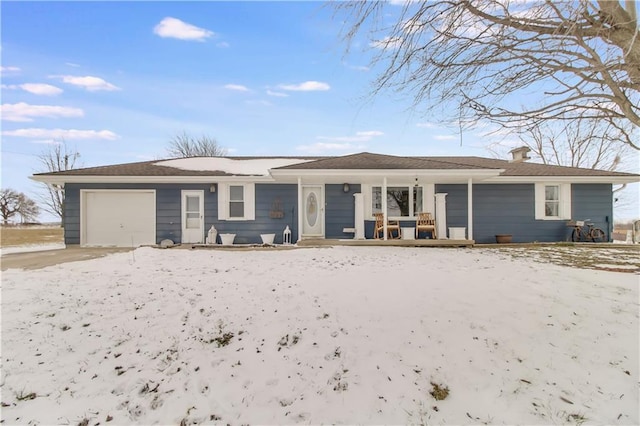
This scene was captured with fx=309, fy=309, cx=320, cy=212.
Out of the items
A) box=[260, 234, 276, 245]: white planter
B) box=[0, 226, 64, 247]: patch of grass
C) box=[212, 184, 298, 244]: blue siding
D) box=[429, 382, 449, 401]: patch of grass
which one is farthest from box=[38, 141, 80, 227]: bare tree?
box=[429, 382, 449, 401]: patch of grass

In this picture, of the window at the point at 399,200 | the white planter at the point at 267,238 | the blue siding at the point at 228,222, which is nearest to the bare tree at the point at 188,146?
the blue siding at the point at 228,222

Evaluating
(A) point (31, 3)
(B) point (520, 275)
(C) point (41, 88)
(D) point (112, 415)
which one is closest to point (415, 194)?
(B) point (520, 275)

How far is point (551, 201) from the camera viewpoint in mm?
11242

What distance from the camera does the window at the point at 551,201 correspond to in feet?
36.9

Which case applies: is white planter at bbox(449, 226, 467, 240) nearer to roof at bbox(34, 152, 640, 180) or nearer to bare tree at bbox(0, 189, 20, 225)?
roof at bbox(34, 152, 640, 180)

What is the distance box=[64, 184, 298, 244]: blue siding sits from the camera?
35.9ft

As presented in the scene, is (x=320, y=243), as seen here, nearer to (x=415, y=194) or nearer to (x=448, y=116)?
(x=415, y=194)

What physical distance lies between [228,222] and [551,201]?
1171 centimetres

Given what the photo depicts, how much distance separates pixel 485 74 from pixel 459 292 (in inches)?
123

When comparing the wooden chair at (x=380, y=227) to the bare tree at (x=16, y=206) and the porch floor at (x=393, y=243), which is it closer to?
the porch floor at (x=393, y=243)

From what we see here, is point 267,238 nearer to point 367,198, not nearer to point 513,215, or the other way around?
point 367,198

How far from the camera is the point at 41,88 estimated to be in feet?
46.1

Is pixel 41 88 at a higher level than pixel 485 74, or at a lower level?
higher

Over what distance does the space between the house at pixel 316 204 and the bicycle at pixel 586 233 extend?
25 cm
